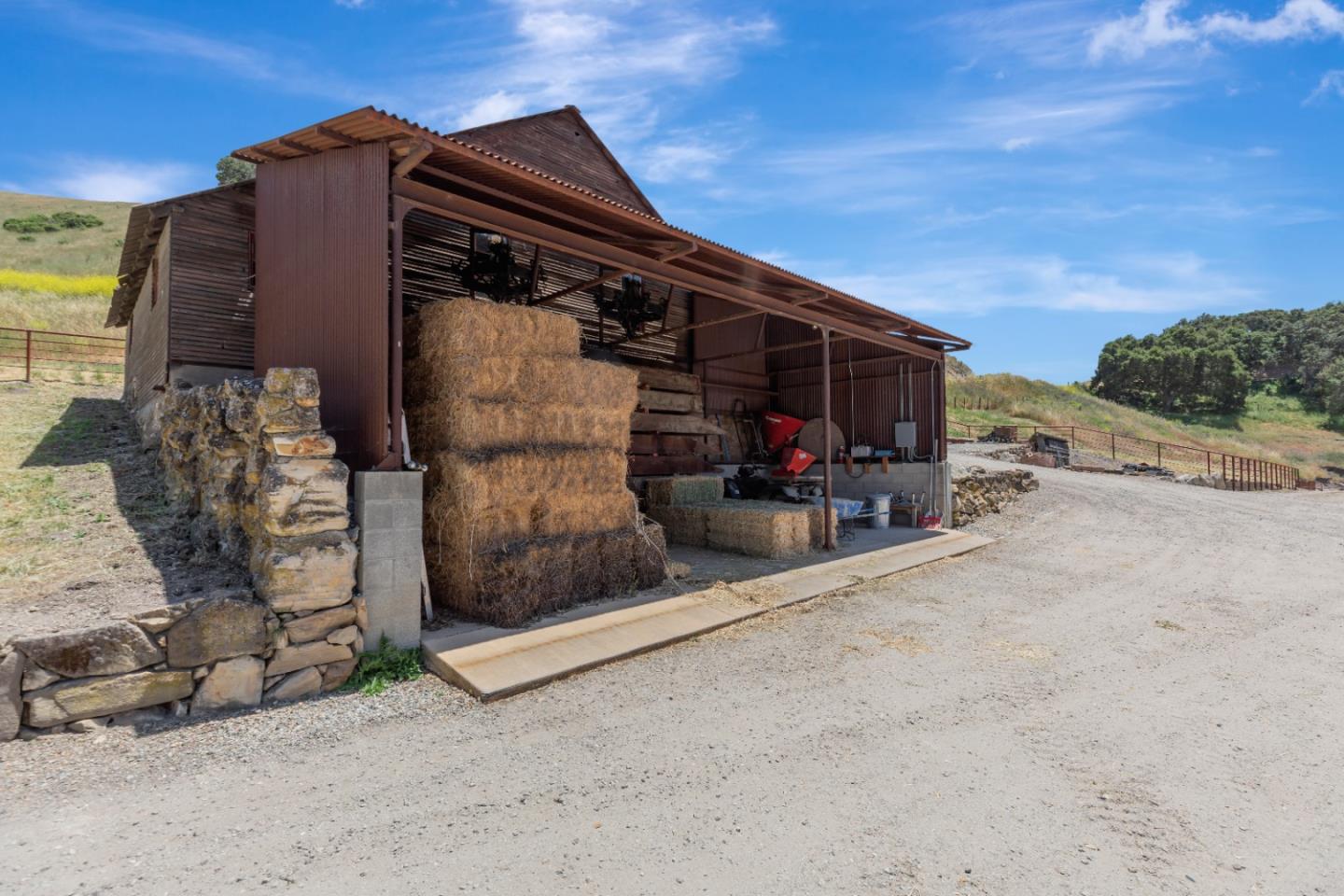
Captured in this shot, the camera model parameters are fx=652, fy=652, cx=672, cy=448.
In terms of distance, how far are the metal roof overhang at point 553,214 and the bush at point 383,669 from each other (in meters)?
3.89

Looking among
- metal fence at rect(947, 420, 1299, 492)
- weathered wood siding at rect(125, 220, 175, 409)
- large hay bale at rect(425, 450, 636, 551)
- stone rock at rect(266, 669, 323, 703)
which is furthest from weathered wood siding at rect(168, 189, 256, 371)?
metal fence at rect(947, 420, 1299, 492)

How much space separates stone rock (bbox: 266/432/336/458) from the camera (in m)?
4.68

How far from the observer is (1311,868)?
2.68 meters

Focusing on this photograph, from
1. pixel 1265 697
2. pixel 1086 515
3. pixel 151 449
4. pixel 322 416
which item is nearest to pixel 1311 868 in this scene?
pixel 1265 697

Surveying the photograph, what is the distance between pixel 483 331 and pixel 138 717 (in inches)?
146

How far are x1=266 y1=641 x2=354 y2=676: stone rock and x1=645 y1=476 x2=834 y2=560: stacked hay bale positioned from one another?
602 centimetres

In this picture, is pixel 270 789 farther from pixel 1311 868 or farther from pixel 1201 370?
A: pixel 1201 370

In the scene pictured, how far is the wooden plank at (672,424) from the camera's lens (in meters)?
12.0

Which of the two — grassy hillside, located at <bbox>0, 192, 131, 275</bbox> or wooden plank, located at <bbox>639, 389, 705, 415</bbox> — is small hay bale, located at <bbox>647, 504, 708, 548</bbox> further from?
grassy hillside, located at <bbox>0, 192, 131, 275</bbox>

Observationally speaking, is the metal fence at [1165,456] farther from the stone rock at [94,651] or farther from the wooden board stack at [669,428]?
the stone rock at [94,651]

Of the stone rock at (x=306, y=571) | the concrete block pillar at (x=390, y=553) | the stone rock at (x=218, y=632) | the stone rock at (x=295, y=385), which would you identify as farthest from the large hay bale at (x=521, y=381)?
the stone rock at (x=218, y=632)

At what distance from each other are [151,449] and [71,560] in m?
3.84

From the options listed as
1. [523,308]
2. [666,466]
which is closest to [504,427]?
[523,308]

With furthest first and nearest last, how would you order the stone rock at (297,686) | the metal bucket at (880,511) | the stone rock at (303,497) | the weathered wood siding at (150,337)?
the metal bucket at (880,511) < the weathered wood siding at (150,337) < the stone rock at (303,497) < the stone rock at (297,686)
